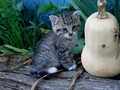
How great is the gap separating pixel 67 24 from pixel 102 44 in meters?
0.44

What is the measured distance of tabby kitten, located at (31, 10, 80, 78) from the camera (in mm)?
2635

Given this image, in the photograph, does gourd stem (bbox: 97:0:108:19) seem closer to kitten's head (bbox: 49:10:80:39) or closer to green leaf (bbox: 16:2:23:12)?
kitten's head (bbox: 49:10:80:39)

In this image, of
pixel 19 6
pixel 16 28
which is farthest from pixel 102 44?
pixel 19 6

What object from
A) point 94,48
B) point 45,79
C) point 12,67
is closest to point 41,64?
point 45,79

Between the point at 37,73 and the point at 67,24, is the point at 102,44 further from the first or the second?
the point at 37,73

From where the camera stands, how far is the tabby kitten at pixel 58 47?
104 inches

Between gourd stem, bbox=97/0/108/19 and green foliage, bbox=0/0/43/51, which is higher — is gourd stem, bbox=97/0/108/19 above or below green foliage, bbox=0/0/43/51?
above

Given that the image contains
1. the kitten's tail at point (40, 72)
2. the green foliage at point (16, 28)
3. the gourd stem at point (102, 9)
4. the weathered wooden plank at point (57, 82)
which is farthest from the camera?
the green foliage at point (16, 28)

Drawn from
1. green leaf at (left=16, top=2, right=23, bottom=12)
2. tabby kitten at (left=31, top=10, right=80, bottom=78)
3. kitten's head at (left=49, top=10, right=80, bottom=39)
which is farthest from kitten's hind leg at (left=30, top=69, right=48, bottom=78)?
green leaf at (left=16, top=2, right=23, bottom=12)

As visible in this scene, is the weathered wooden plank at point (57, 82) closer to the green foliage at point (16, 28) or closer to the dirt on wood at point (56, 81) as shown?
the dirt on wood at point (56, 81)

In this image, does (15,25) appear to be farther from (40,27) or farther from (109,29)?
(109,29)

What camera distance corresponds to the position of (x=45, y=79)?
2.60m

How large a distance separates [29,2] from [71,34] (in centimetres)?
134

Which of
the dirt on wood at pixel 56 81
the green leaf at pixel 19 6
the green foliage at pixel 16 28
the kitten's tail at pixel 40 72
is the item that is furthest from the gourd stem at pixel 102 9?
the green leaf at pixel 19 6
